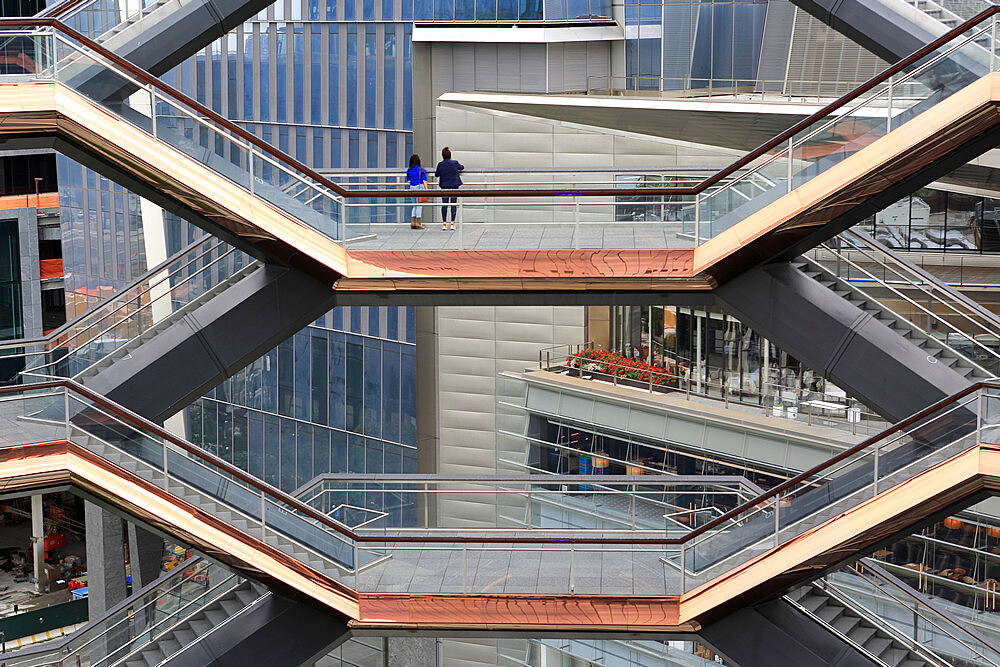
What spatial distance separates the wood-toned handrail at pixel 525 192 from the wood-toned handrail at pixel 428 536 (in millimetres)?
3052

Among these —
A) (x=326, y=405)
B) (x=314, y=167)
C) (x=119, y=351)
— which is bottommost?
(x=326, y=405)

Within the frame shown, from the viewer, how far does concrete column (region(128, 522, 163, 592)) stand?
27.1 metres

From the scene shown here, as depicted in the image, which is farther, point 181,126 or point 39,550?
point 39,550

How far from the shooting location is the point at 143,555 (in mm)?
27500

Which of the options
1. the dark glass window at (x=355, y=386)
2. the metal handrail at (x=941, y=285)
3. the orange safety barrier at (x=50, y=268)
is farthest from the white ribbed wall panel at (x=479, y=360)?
the metal handrail at (x=941, y=285)

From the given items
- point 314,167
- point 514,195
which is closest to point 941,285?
point 514,195

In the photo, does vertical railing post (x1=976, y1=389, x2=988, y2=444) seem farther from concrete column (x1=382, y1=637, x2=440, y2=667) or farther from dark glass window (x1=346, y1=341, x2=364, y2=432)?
dark glass window (x1=346, y1=341, x2=364, y2=432)

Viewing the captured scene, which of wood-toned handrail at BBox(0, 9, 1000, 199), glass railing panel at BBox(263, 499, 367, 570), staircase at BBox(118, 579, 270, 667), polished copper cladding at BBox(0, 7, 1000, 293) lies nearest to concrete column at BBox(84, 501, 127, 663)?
staircase at BBox(118, 579, 270, 667)

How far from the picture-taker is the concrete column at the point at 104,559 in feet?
97.2

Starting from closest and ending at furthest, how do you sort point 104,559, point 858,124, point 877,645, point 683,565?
point 858,124
point 683,565
point 877,645
point 104,559

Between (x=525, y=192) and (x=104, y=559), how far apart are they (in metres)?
20.0

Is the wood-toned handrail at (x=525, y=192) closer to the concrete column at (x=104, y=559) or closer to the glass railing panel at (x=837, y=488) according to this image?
the glass railing panel at (x=837, y=488)

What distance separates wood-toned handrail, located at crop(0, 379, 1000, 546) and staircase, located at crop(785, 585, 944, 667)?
187 centimetres

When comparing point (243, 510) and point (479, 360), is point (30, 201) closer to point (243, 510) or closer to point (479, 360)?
point (479, 360)
